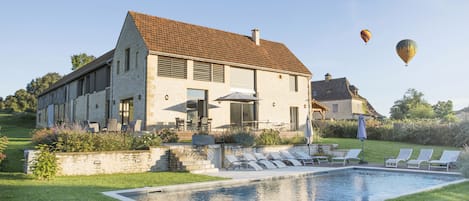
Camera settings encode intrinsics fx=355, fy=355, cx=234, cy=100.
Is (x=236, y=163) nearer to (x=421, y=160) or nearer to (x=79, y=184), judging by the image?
(x=79, y=184)

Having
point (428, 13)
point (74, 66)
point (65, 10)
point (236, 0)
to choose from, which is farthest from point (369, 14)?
point (74, 66)

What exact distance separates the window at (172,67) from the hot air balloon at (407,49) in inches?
455

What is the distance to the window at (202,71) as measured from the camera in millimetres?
21469

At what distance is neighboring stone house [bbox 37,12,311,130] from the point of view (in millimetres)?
19922

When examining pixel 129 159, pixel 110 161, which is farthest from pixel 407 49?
pixel 110 161

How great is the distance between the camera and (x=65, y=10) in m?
18.5

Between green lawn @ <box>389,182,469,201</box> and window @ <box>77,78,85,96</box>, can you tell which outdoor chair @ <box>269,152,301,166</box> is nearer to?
green lawn @ <box>389,182,469,201</box>

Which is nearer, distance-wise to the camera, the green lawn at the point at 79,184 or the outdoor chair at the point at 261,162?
the green lawn at the point at 79,184

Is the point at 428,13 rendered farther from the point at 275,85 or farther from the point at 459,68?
the point at 275,85

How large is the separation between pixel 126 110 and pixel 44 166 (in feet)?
39.8

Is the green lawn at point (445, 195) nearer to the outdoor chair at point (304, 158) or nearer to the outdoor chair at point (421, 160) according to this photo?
the outdoor chair at point (421, 160)

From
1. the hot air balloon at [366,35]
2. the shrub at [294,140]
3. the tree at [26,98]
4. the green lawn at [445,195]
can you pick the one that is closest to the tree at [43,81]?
the tree at [26,98]

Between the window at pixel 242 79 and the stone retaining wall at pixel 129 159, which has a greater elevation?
the window at pixel 242 79

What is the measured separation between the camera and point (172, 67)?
20453mm
